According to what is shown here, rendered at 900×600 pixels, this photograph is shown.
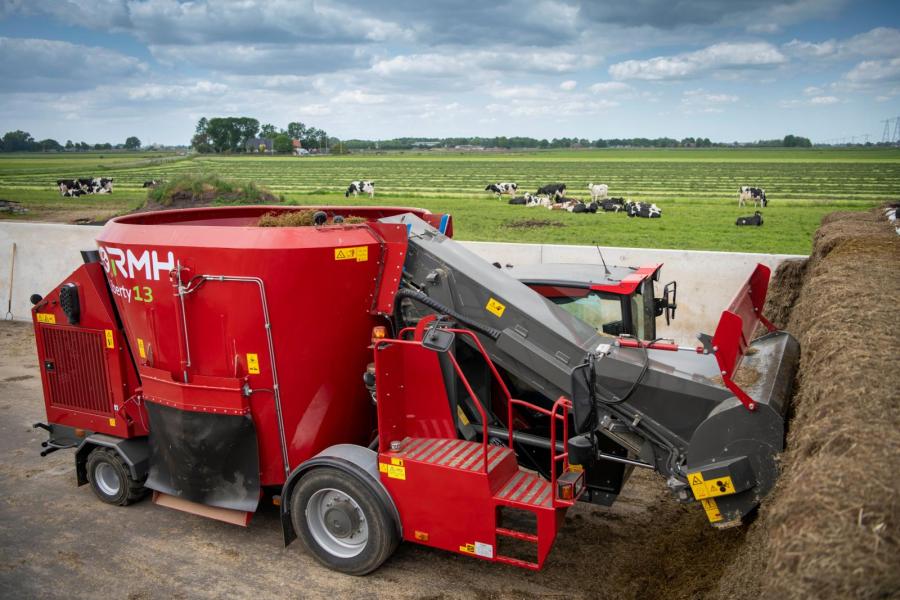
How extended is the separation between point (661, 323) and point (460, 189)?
1498 inches

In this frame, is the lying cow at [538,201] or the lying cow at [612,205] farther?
the lying cow at [538,201]

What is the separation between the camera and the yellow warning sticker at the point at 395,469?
546 cm

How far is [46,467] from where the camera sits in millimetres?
8039

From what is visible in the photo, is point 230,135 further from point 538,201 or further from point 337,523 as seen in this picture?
point 337,523

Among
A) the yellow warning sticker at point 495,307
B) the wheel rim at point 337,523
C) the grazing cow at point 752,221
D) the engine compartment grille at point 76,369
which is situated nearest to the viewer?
the wheel rim at point 337,523

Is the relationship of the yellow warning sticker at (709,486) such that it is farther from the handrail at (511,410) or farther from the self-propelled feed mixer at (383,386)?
the handrail at (511,410)

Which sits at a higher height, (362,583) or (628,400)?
(628,400)

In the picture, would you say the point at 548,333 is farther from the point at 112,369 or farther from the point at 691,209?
the point at 691,209

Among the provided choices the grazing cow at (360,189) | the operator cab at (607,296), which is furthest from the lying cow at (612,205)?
the operator cab at (607,296)

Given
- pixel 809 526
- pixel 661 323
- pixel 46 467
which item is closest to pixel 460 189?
pixel 661 323

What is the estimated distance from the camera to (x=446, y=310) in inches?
231

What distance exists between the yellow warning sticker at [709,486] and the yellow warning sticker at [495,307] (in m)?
1.87

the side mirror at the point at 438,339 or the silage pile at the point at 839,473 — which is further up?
the side mirror at the point at 438,339

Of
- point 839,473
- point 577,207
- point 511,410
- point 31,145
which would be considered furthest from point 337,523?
point 31,145
